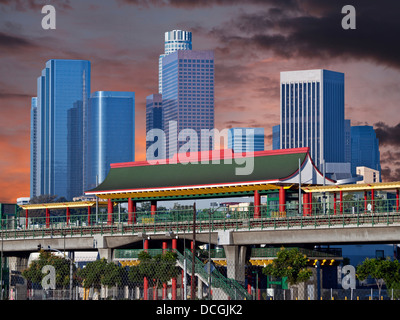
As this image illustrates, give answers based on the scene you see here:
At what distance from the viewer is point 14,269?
106250mm

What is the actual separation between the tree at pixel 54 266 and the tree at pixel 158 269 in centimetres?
945

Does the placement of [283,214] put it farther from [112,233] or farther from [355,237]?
[112,233]

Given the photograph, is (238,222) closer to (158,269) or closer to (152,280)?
(152,280)

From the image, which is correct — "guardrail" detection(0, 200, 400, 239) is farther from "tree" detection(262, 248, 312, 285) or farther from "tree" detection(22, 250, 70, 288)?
"tree" detection(22, 250, 70, 288)

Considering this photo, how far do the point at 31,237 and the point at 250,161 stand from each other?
3038 centimetres

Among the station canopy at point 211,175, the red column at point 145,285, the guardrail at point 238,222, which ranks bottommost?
the red column at point 145,285

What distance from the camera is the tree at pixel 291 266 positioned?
76.4 metres

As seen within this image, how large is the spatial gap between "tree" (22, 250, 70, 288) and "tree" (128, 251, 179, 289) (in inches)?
372

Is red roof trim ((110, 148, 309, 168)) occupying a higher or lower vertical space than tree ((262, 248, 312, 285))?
higher

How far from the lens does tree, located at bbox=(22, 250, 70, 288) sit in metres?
83.6

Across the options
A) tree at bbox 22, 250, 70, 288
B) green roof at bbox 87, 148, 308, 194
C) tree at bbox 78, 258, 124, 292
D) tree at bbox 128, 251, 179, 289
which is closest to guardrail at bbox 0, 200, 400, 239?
tree at bbox 128, 251, 179, 289

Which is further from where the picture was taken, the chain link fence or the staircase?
the chain link fence

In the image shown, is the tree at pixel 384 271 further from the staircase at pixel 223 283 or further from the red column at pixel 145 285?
the red column at pixel 145 285

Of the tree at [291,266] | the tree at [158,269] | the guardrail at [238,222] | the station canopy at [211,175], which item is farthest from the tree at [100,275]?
the station canopy at [211,175]
